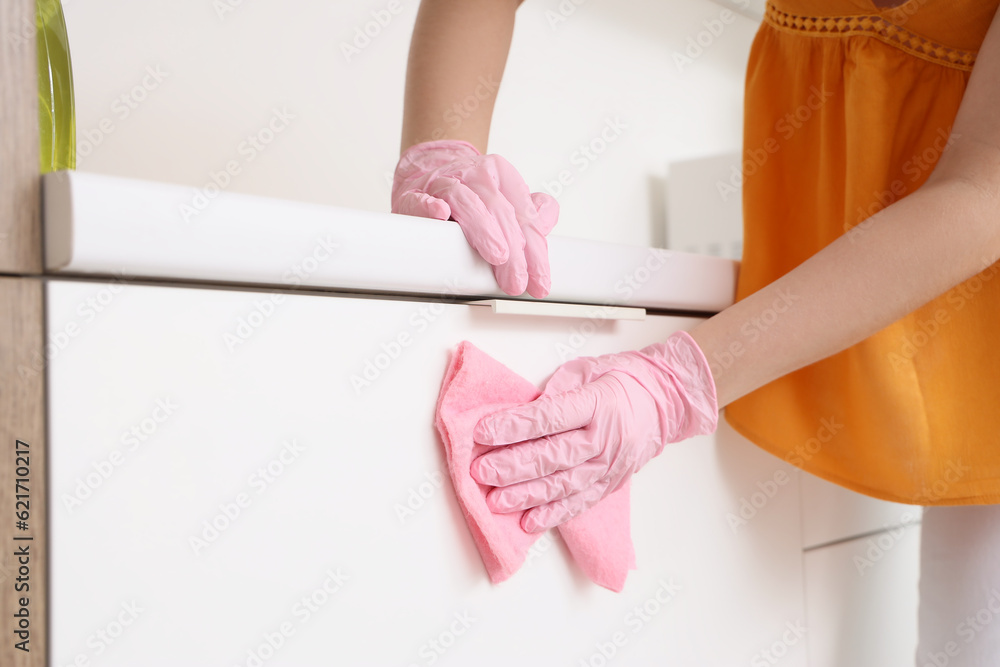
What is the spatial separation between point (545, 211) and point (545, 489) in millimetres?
185

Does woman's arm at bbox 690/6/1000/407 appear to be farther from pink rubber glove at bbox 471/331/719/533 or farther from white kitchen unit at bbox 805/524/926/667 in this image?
white kitchen unit at bbox 805/524/926/667

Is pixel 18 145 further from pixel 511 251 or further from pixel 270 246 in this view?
pixel 511 251

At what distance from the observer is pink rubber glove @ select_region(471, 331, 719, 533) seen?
48cm

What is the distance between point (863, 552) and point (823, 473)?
20cm

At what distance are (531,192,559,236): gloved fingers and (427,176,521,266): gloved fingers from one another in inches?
1.3

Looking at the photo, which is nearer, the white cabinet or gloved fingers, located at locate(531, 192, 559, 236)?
the white cabinet

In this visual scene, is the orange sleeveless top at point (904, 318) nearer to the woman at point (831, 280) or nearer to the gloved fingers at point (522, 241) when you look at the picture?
the woman at point (831, 280)

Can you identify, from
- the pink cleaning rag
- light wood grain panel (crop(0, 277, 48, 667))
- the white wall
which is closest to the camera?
light wood grain panel (crop(0, 277, 48, 667))

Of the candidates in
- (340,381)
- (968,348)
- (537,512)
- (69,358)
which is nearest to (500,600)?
(537,512)

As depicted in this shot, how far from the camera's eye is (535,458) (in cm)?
48

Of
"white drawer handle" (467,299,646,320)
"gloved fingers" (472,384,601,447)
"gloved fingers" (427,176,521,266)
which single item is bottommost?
"gloved fingers" (472,384,601,447)

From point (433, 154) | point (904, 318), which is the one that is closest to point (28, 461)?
point (433, 154)

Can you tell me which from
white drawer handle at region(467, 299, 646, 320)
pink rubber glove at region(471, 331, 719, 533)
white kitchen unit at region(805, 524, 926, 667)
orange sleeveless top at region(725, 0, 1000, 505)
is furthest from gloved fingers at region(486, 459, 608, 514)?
white kitchen unit at region(805, 524, 926, 667)

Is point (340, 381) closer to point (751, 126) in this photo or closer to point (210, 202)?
point (210, 202)
